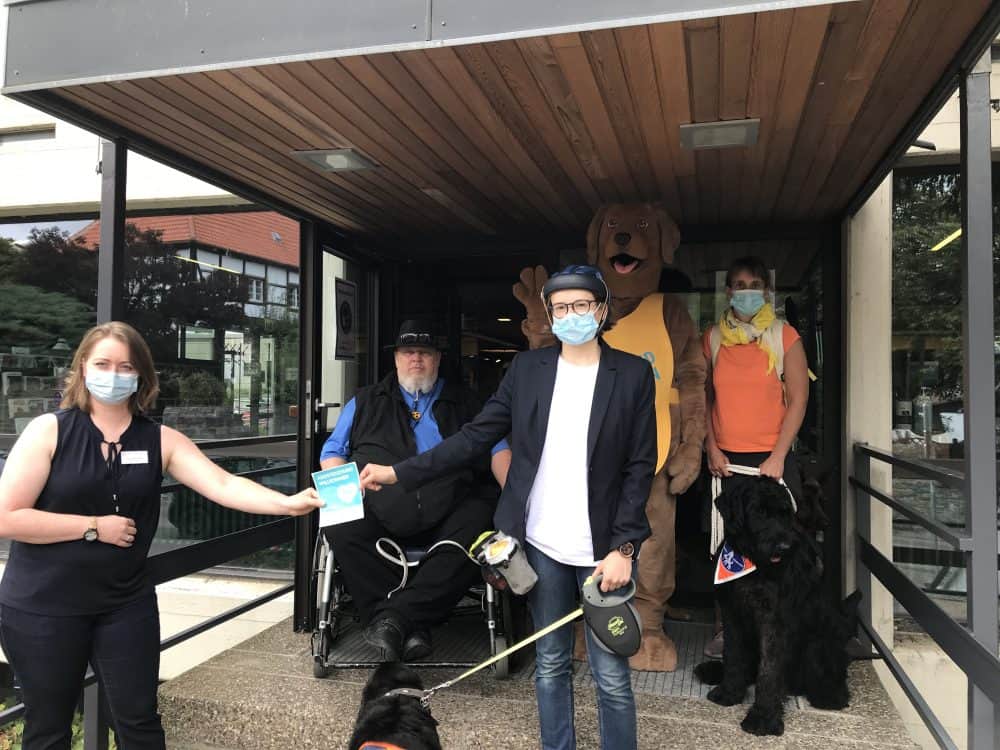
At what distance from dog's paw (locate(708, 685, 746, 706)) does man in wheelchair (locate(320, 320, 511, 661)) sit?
1.11 metres

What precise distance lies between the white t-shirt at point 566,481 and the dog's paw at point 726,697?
124cm

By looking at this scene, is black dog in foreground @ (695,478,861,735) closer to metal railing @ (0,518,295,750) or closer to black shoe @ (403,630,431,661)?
black shoe @ (403,630,431,661)

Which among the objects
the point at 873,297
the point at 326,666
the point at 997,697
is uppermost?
the point at 873,297

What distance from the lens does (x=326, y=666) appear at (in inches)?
130

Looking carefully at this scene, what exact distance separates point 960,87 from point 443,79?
1630 millimetres

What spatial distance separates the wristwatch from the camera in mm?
2172

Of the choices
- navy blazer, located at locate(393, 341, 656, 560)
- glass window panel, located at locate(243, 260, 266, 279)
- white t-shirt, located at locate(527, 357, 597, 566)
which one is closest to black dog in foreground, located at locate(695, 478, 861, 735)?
navy blazer, located at locate(393, 341, 656, 560)

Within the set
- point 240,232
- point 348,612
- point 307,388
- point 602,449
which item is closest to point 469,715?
point 348,612

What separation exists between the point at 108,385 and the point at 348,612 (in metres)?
1.80

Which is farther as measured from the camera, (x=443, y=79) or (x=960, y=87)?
(x=443, y=79)

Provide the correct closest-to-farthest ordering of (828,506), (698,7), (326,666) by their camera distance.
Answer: (698,7), (326,666), (828,506)

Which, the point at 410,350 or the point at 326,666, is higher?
the point at 410,350

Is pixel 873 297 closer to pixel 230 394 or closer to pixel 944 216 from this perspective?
pixel 944 216

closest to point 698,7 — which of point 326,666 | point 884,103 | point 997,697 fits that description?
point 884,103
